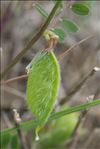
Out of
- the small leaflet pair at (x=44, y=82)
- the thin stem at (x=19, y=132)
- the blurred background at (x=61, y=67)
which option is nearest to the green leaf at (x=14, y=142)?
the thin stem at (x=19, y=132)

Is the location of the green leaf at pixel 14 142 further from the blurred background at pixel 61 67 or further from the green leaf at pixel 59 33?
the green leaf at pixel 59 33

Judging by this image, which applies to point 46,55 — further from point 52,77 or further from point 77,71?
point 77,71

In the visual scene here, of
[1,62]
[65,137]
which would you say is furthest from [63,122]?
[1,62]

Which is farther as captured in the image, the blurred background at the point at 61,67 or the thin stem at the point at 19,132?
the blurred background at the point at 61,67

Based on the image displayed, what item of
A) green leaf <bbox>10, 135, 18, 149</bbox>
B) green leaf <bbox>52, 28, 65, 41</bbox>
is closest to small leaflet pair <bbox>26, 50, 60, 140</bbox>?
green leaf <bbox>52, 28, 65, 41</bbox>

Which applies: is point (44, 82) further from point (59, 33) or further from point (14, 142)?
point (14, 142)

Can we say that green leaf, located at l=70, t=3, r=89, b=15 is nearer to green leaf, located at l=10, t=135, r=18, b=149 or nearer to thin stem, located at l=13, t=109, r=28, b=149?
thin stem, located at l=13, t=109, r=28, b=149
